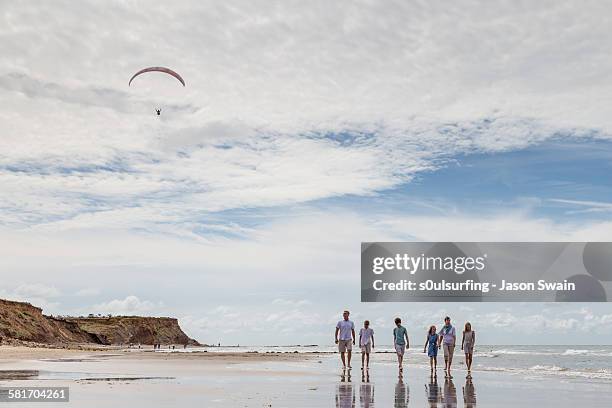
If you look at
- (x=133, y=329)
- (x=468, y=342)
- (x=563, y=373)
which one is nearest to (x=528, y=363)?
(x=563, y=373)

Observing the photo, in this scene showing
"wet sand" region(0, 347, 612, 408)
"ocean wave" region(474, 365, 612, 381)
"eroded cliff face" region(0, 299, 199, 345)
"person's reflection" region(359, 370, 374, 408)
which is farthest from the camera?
"eroded cliff face" region(0, 299, 199, 345)

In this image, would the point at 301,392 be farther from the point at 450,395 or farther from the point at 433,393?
the point at 450,395

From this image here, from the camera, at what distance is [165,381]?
63.0 ft

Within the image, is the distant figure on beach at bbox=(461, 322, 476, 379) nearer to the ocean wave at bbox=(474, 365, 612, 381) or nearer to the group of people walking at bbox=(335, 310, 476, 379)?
the group of people walking at bbox=(335, 310, 476, 379)

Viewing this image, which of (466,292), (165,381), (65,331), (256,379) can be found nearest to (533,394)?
(256,379)

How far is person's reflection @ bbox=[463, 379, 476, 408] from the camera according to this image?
45.8 feet

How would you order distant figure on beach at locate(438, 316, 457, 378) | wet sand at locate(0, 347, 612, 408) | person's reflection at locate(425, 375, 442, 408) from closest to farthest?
wet sand at locate(0, 347, 612, 408) → person's reflection at locate(425, 375, 442, 408) → distant figure on beach at locate(438, 316, 457, 378)

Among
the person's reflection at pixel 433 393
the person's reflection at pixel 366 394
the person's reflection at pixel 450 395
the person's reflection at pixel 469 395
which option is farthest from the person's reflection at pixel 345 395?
the person's reflection at pixel 469 395

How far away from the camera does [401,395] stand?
15688 mm

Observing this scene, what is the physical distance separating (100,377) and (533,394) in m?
13.0

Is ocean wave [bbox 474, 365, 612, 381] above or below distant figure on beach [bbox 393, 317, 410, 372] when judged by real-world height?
below

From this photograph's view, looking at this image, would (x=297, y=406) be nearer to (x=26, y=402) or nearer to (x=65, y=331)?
(x=26, y=402)

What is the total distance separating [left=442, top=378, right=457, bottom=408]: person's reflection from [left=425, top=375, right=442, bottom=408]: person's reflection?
18 cm

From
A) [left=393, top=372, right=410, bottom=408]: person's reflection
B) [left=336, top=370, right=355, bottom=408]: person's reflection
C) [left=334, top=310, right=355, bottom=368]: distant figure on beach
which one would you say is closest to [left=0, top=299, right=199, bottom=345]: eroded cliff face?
[left=334, top=310, right=355, bottom=368]: distant figure on beach
